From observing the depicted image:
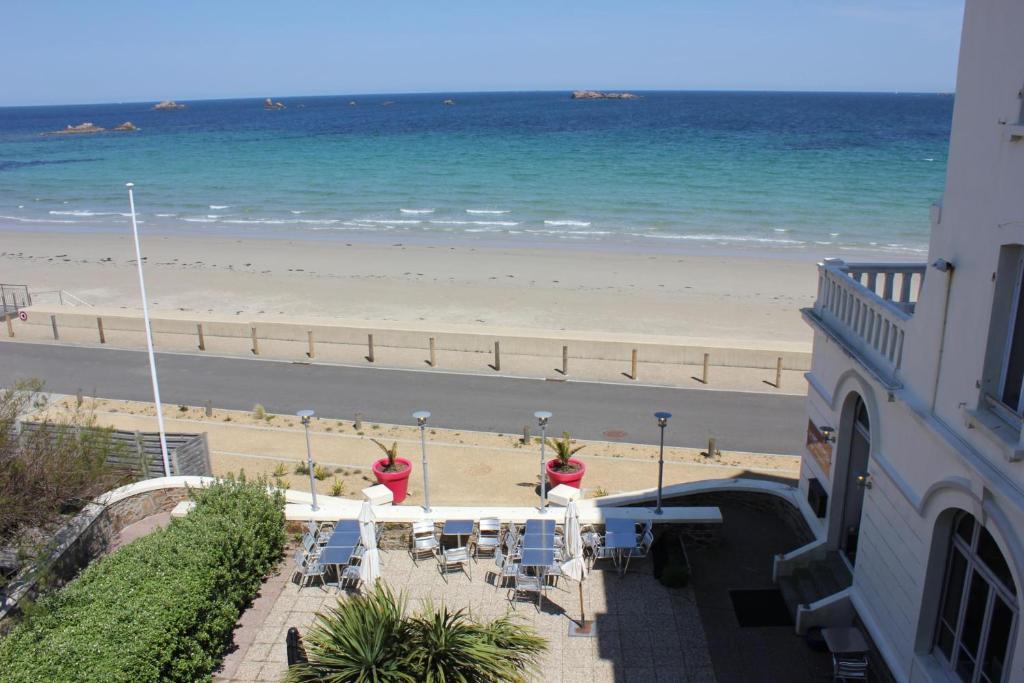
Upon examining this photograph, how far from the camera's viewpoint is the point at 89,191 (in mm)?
73938

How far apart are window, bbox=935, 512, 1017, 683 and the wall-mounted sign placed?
3539 mm

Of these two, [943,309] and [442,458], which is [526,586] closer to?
[943,309]

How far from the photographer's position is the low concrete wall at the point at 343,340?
25.4 metres

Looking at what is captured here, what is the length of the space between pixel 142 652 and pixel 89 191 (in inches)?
2924

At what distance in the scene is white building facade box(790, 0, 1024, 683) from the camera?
747 cm

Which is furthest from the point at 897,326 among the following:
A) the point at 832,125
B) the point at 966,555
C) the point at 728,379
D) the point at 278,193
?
the point at 832,125

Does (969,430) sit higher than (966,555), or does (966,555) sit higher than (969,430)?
(969,430)

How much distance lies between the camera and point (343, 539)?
13.2 m

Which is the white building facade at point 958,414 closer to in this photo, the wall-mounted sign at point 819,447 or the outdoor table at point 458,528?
the wall-mounted sign at point 819,447

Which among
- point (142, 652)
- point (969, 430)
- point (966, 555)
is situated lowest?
point (142, 652)

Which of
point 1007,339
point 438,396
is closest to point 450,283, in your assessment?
point 438,396

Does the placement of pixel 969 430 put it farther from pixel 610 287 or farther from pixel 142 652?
pixel 610 287

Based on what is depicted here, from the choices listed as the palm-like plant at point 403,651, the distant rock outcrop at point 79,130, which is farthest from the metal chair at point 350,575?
the distant rock outcrop at point 79,130

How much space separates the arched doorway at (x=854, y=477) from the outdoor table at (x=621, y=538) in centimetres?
305
